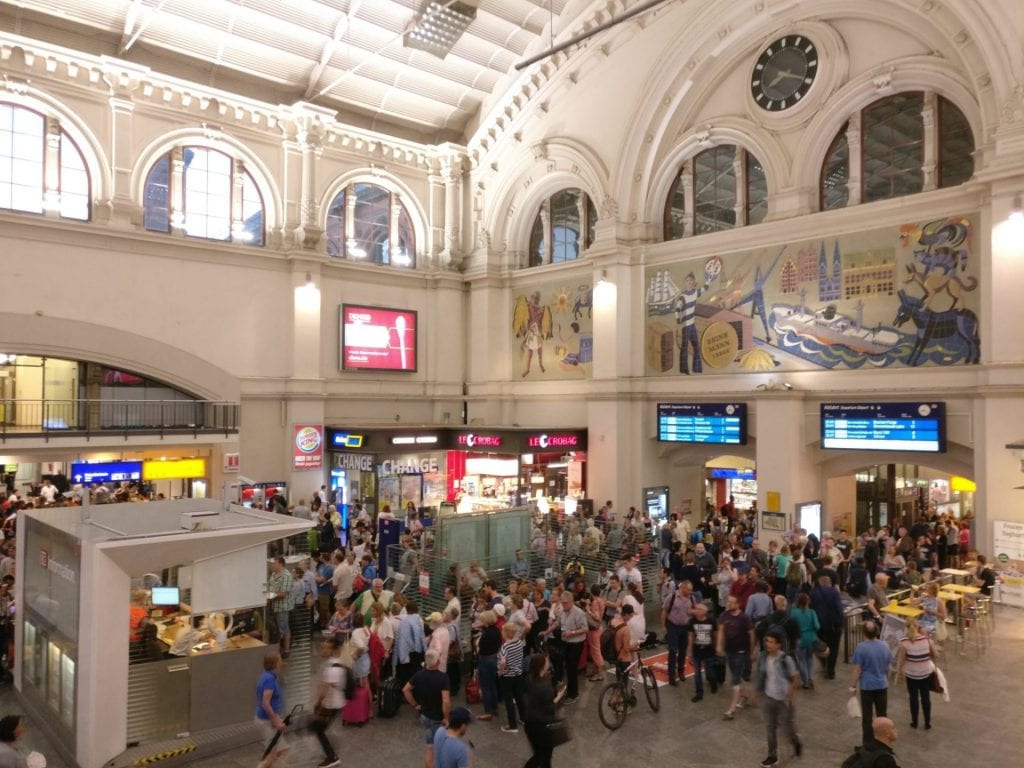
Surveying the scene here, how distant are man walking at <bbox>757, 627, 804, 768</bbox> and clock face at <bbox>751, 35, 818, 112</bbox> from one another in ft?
53.3

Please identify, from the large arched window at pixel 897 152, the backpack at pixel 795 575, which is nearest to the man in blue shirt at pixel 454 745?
the backpack at pixel 795 575

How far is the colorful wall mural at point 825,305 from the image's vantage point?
56.9 ft

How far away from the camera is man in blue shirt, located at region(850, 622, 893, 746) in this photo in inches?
328

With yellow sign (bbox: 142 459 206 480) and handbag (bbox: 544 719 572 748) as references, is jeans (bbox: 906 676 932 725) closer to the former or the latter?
handbag (bbox: 544 719 572 748)

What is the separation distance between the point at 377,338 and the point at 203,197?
679 centimetres

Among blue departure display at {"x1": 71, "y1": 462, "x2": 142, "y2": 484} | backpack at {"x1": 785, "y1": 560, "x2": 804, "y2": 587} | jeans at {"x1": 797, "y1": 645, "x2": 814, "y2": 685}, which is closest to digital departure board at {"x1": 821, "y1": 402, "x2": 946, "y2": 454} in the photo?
backpack at {"x1": 785, "y1": 560, "x2": 804, "y2": 587}

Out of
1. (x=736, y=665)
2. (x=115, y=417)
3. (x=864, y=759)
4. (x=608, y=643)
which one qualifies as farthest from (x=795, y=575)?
(x=115, y=417)

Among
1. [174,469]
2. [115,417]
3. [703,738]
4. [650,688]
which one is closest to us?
[703,738]

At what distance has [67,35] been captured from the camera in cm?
2036

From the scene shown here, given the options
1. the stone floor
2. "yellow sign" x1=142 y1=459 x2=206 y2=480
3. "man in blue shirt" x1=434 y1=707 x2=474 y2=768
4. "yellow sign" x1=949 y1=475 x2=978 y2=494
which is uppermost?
"yellow sign" x1=142 y1=459 x2=206 y2=480

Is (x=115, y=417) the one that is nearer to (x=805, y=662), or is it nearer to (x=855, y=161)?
(x=805, y=662)

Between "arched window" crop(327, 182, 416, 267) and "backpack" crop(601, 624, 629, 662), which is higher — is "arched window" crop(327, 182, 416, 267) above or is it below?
above

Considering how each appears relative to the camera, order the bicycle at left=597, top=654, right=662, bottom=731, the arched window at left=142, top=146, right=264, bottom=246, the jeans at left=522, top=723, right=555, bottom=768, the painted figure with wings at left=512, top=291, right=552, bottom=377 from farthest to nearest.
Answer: the painted figure with wings at left=512, top=291, right=552, bottom=377, the arched window at left=142, top=146, right=264, bottom=246, the bicycle at left=597, top=654, right=662, bottom=731, the jeans at left=522, top=723, right=555, bottom=768

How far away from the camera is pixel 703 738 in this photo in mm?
8883
